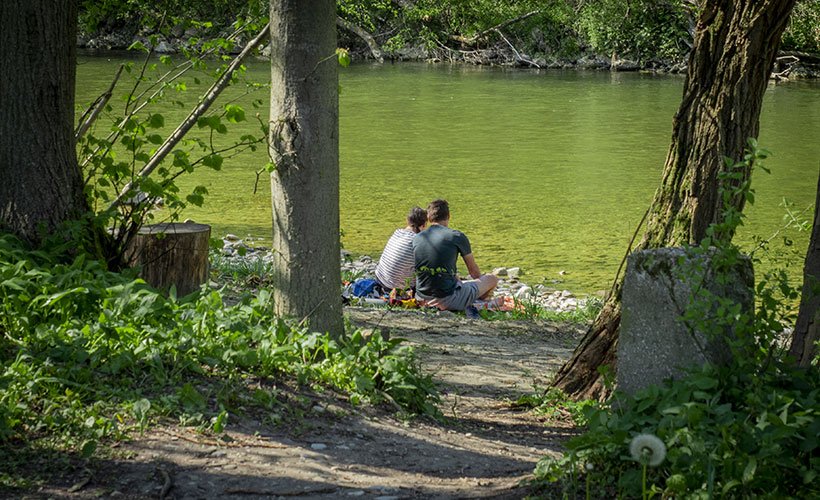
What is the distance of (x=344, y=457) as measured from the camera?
423 centimetres

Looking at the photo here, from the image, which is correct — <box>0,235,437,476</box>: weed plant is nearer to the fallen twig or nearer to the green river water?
the fallen twig

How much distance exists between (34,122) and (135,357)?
1931mm

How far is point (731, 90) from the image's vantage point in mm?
5258

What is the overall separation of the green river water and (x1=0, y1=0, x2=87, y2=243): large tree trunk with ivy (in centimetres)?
656

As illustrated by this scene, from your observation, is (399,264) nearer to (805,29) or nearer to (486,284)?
(486,284)

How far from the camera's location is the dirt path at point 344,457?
3.77 m

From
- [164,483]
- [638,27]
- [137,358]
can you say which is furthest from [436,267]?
[638,27]

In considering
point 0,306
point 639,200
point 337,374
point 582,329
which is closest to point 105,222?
point 0,306

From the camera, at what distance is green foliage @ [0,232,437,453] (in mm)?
4180

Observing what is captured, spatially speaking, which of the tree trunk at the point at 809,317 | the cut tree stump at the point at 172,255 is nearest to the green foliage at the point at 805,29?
the cut tree stump at the point at 172,255

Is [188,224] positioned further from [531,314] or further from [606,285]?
[606,285]

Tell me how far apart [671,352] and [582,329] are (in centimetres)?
462

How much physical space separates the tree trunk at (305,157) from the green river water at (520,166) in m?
6.30

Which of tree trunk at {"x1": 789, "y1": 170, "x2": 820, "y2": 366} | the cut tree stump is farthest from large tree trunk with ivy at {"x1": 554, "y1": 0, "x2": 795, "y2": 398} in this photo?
the cut tree stump
